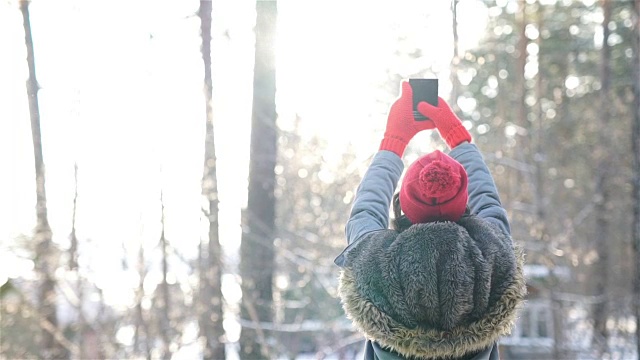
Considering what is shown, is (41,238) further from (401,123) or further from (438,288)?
(438,288)

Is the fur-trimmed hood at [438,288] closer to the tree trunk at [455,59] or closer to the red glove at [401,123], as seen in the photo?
the red glove at [401,123]

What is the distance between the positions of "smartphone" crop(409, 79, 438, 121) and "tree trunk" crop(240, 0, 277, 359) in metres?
5.80

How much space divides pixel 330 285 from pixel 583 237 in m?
10.9

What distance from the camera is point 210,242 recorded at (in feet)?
23.0

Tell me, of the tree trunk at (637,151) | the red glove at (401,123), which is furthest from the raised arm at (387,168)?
the tree trunk at (637,151)

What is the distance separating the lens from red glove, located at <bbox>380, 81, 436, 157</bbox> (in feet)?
7.38

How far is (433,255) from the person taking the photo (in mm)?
1773

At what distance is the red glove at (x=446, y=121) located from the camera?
2.23 meters

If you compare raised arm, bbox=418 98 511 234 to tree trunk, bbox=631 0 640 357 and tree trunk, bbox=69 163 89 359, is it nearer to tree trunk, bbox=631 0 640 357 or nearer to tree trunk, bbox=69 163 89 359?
tree trunk, bbox=631 0 640 357

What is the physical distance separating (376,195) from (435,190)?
0.39 meters

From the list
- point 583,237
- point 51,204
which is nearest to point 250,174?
point 51,204

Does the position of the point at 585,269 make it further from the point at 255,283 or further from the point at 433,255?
the point at 433,255

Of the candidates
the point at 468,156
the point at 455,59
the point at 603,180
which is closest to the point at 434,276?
the point at 468,156

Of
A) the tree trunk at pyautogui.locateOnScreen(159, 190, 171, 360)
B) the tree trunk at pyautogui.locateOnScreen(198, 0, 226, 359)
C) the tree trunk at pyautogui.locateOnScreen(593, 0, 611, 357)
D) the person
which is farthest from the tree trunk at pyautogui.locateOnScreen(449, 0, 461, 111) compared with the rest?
the tree trunk at pyautogui.locateOnScreen(593, 0, 611, 357)
